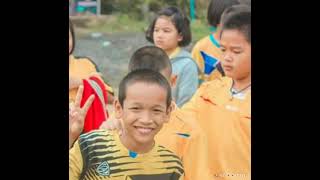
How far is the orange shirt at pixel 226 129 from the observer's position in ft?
12.3

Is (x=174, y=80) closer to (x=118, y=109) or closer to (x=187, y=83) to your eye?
(x=187, y=83)

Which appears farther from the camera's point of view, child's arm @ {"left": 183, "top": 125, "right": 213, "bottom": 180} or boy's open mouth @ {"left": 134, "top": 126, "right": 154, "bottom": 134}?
child's arm @ {"left": 183, "top": 125, "right": 213, "bottom": 180}

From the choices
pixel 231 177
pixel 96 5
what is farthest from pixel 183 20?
pixel 231 177

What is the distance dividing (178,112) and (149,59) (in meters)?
0.32

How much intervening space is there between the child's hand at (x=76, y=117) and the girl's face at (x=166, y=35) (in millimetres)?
480

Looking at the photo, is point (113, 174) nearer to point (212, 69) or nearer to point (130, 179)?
point (130, 179)

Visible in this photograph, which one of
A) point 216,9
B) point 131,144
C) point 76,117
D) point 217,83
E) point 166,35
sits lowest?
point 131,144

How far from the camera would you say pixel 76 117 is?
3715mm

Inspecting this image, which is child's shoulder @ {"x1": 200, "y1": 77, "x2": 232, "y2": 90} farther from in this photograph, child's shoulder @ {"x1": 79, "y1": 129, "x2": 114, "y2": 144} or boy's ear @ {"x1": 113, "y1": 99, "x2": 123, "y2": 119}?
child's shoulder @ {"x1": 79, "y1": 129, "x2": 114, "y2": 144}

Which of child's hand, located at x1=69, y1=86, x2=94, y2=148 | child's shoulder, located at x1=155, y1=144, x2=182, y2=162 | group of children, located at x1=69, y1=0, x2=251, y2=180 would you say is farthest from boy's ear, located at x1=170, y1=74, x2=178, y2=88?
child's hand, located at x1=69, y1=86, x2=94, y2=148

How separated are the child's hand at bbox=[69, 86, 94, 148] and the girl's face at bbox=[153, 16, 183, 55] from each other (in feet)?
1.57

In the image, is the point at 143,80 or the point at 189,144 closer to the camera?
the point at 143,80

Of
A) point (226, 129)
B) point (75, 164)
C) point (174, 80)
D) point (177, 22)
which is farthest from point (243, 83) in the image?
point (75, 164)

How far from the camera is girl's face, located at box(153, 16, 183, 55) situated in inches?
148
